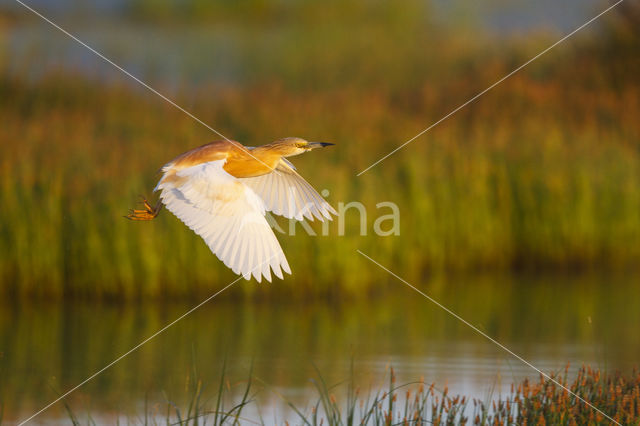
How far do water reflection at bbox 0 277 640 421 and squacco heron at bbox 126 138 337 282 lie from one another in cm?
143

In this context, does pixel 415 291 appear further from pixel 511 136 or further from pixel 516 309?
pixel 511 136

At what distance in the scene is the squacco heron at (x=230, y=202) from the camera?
6250 mm

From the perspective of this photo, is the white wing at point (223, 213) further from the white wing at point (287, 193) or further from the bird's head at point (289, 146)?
the white wing at point (287, 193)

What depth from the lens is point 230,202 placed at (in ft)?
21.5

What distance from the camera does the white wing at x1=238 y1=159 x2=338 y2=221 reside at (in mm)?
7469

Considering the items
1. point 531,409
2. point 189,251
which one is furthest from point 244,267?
point 189,251

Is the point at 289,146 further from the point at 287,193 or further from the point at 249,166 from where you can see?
the point at 287,193

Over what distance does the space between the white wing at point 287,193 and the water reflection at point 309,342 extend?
1.38 meters

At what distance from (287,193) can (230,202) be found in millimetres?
1066

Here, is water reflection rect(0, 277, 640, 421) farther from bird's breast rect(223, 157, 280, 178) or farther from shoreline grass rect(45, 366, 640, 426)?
bird's breast rect(223, 157, 280, 178)
